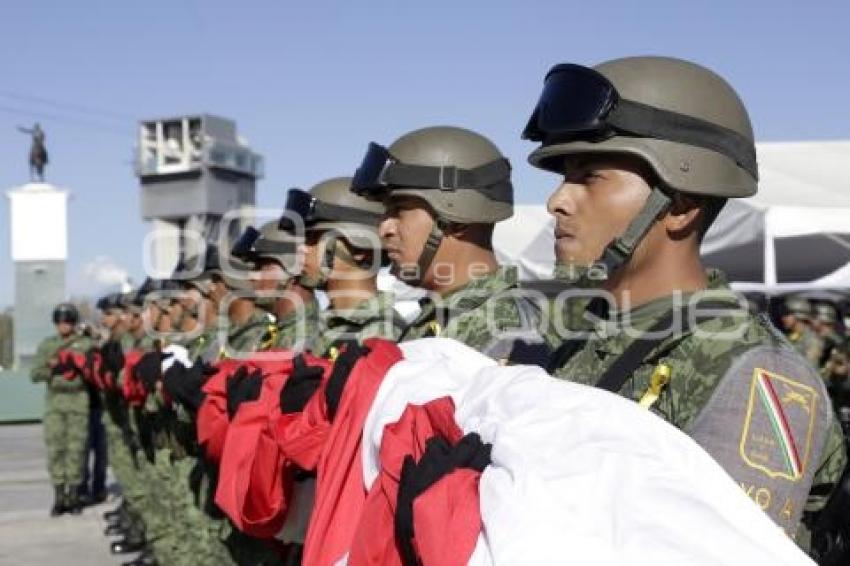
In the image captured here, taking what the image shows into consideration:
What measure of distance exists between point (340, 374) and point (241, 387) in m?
1.22

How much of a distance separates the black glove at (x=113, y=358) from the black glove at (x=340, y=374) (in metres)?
7.36

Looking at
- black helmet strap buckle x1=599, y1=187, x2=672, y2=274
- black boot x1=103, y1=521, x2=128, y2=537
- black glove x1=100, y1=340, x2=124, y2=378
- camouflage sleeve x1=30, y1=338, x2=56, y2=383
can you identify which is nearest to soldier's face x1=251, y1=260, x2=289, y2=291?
black helmet strap buckle x1=599, y1=187, x2=672, y2=274

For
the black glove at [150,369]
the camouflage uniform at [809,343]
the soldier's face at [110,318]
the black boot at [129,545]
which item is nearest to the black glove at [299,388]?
the black glove at [150,369]

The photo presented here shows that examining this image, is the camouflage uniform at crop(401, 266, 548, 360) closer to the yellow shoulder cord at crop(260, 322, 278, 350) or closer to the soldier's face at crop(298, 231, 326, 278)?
the soldier's face at crop(298, 231, 326, 278)

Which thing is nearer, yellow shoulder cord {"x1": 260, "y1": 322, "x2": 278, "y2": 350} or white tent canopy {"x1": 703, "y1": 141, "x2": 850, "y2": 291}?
yellow shoulder cord {"x1": 260, "y1": 322, "x2": 278, "y2": 350}

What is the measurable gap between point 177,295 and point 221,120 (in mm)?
53585

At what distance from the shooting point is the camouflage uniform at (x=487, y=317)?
3336 millimetres

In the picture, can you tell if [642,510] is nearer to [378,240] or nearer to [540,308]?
[540,308]

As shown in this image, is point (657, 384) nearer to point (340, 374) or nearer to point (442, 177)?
point (340, 374)

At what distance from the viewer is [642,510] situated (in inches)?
56.9

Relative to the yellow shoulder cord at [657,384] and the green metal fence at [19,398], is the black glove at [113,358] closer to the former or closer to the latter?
the yellow shoulder cord at [657,384]

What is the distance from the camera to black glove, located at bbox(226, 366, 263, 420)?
4.03 meters

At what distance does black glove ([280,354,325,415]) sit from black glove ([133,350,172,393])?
3.83 metres

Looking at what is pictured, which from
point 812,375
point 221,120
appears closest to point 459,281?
point 812,375
